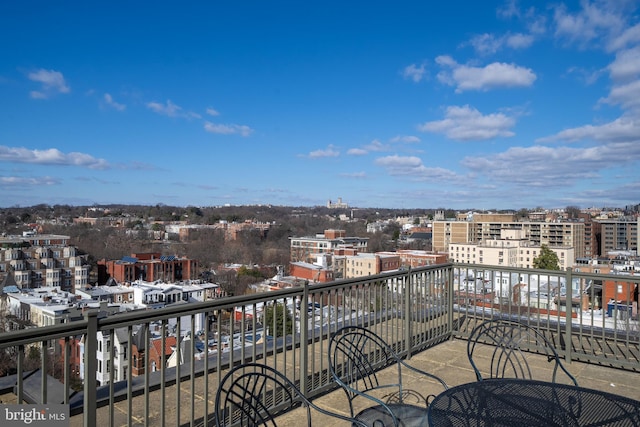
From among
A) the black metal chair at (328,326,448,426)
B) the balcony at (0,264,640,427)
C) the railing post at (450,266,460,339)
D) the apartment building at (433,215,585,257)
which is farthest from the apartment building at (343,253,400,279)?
the black metal chair at (328,326,448,426)

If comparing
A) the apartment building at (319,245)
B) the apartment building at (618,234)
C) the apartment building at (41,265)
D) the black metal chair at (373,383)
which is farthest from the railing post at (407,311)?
the apartment building at (618,234)

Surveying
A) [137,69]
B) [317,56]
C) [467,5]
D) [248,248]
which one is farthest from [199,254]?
[467,5]

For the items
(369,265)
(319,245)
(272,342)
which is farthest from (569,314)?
(319,245)

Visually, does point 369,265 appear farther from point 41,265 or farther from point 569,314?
point 569,314

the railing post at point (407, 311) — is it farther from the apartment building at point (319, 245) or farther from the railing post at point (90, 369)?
the apartment building at point (319, 245)

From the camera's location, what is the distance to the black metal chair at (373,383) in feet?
7.88

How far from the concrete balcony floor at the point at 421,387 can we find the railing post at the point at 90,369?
0.50 meters

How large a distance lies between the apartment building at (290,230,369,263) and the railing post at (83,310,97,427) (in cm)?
6370

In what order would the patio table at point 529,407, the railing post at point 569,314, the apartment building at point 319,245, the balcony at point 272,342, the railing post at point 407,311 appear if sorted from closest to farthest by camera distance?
the patio table at point 529,407, the balcony at point 272,342, the railing post at point 569,314, the railing post at point 407,311, the apartment building at point 319,245

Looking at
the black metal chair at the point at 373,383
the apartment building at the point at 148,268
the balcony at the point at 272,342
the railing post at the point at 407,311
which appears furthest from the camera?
the apartment building at the point at 148,268

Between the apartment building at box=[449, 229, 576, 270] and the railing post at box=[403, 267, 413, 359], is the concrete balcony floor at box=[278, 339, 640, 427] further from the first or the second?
the apartment building at box=[449, 229, 576, 270]

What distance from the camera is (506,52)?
2972cm

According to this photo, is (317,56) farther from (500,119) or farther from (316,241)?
(316,241)

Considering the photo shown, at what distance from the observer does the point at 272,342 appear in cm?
402
